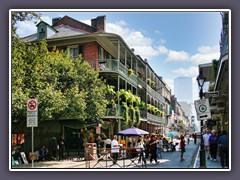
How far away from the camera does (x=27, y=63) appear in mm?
17953

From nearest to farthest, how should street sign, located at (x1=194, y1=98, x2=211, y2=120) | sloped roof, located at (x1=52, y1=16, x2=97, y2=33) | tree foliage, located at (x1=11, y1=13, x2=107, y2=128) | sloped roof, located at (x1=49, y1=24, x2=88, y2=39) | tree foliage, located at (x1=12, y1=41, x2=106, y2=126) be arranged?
street sign, located at (x1=194, y1=98, x2=211, y2=120), tree foliage, located at (x1=11, y1=13, x2=107, y2=128), tree foliage, located at (x1=12, y1=41, x2=106, y2=126), sloped roof, located at (x1=52, y1=16, x2=97, y2=33), sloped roof, located at (x1=49, y1=24, x2=88, y2=39)

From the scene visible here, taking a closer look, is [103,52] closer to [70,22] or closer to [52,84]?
[52,84]

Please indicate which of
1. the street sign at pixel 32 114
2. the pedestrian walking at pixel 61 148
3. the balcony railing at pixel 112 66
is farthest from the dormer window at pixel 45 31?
the street sign at pixel 32 114

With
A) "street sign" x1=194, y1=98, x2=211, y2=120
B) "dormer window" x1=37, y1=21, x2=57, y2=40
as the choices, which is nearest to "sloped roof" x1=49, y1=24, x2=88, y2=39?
"dormer window" x1=37, y1=21, x2=57, y2=40

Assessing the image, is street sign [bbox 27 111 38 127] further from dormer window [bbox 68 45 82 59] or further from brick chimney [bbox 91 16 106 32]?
dormer window [bbox 68 45 82 59]

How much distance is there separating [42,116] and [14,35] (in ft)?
17.0

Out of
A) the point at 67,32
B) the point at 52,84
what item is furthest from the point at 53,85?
the point at 67,32

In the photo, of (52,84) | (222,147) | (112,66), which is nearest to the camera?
(222,147)

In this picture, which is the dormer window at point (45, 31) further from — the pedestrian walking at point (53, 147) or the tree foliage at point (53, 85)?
the pedestrian walking at point (53, 147)

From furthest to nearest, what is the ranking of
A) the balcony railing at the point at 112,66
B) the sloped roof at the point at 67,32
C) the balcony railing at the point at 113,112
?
the balcony railing at the point at 112,66, the balcony railing at the point at 113,112, the sloped roof at the point at 67,32

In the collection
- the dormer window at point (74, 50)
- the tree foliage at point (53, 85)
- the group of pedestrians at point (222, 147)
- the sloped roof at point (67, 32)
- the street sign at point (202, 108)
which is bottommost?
the group of pedestrians at point (222, 147)
